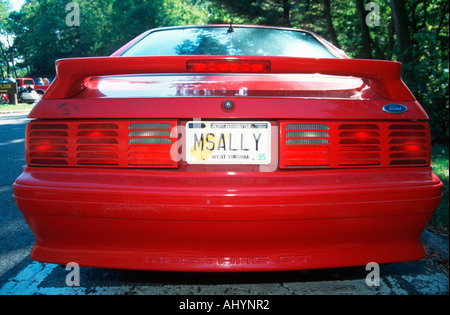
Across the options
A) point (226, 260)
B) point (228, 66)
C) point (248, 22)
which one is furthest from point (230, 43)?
point (248, 22)

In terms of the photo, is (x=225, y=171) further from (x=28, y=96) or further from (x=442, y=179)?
(x=28, y=96)

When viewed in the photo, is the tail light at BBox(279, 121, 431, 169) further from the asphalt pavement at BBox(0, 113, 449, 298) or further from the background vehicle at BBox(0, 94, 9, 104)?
the background vehicle at BBox(0, 94, 9, 104)

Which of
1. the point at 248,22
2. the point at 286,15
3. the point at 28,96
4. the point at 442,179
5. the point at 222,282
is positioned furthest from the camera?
the point at 28,96

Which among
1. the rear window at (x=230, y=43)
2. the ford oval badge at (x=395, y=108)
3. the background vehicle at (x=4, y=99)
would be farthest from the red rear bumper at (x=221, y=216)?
the background vehicle at (x=4, y=99)

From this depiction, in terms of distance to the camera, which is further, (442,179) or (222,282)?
(442,179)

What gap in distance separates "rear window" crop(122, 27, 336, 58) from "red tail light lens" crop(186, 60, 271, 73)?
2.26 feet

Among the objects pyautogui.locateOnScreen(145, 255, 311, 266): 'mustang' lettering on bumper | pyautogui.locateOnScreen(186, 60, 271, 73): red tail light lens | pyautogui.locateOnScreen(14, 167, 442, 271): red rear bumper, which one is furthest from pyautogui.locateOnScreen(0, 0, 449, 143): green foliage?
pyautogui.locateOnScreen(145, 255, 311, 266): 'mustang' lettering on bumper

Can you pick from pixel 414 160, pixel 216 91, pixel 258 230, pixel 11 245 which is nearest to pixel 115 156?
pixel 216 91

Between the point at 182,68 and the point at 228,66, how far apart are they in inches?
9.0

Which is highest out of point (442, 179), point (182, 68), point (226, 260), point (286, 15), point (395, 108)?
point (286, 15)

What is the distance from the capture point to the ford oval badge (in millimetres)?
1753

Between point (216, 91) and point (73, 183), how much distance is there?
78 centimetres

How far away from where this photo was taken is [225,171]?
1.66m
